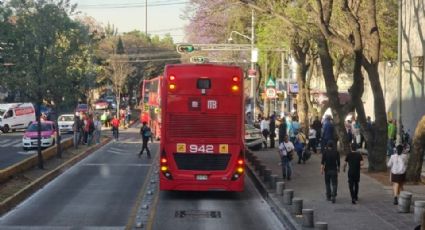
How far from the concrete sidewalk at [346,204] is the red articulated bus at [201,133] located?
1699 millimetres

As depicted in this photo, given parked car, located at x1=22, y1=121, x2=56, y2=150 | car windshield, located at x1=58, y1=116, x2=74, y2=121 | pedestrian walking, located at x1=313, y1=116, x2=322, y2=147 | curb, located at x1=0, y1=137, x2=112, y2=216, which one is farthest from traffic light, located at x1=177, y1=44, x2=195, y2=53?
car windshield, located at x1=58, y1=116, x2=74, y2=121

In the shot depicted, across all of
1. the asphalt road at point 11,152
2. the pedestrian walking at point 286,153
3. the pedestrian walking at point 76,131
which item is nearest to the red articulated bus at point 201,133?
the pedestrian walking at point 286,153

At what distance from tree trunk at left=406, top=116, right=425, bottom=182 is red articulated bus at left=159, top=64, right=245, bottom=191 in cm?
581

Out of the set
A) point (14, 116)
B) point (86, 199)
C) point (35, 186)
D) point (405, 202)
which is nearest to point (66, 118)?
point (14, 116)

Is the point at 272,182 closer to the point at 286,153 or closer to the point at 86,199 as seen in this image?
the point at 286,153

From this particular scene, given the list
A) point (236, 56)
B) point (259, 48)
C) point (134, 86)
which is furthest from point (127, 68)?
point (259, 48)

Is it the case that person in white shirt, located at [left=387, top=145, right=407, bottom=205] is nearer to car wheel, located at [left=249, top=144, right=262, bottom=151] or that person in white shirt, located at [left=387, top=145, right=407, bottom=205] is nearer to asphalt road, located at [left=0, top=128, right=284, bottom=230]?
asphalt road, located at [left=0, top=128, right=284, bottom=230]

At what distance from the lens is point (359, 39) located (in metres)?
25.2

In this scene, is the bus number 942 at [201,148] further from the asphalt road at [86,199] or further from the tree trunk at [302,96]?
the tree trunk at [302,96]

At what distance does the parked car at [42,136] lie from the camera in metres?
39.2

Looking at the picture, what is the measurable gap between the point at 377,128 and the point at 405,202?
29.8ft

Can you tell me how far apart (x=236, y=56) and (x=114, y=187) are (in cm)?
4315

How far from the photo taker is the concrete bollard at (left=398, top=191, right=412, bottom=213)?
17656 millimetres

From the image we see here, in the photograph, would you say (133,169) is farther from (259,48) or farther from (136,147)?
(259,48)
